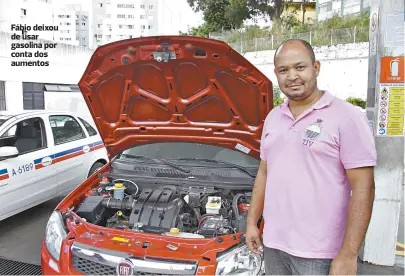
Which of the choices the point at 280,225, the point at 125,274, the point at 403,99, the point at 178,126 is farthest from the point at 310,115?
the point at 403,99

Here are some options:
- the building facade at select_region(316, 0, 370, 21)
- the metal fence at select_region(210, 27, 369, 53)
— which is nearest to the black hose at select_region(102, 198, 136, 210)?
the metal fence at select_region(210, 27, 369, 53)

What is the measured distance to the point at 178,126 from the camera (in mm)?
3227

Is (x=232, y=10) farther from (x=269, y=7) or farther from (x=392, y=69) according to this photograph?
(x=392, y=69)

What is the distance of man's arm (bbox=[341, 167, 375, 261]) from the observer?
1619mm

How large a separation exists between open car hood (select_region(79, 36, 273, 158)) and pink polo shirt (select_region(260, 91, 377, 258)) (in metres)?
0.99

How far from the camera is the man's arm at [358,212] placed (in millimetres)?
1619

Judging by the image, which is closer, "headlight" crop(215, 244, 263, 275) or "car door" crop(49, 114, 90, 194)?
"headlight" crop(215, 244, 263, 275)

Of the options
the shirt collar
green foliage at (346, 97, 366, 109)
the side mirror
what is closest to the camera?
the shirt collar

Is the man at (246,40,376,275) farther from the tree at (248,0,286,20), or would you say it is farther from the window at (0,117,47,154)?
the tree at (248,0,286,20)

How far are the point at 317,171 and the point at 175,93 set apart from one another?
164 cm

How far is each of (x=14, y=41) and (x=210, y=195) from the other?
12640mm

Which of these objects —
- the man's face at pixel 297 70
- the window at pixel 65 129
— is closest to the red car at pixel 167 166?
the man's face at pixel 297 70

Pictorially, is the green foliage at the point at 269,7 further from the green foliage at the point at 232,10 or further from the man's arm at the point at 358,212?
the man's arm at the point at 358,212

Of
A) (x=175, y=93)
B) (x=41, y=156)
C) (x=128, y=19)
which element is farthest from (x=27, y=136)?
(x=128, y=19)
